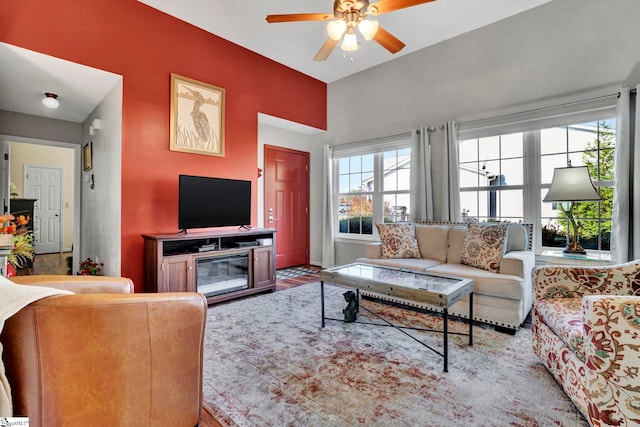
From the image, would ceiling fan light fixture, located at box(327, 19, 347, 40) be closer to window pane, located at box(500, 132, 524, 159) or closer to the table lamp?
the table lamp

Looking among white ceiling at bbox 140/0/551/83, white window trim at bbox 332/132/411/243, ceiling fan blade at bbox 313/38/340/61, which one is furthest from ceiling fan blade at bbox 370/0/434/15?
white window trim at bbox 332/132/411/243

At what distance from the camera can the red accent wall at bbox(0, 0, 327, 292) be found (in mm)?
2732

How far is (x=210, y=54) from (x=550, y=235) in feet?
14.8

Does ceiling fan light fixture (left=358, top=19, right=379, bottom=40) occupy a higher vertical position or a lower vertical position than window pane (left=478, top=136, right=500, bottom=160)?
higher

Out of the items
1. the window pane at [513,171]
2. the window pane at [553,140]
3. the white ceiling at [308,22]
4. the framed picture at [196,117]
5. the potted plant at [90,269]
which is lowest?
the potted plant at [90,269]

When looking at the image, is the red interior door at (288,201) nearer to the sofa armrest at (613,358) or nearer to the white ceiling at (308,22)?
the white ceiling at (308,22)

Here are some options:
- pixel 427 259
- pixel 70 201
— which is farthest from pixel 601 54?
pixel 70 201

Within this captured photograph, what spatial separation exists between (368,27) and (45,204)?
7.97 metres

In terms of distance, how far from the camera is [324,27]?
11.9 feet

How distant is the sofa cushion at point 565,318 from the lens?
1511mm

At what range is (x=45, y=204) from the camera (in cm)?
679

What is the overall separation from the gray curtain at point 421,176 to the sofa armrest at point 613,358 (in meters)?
2.75

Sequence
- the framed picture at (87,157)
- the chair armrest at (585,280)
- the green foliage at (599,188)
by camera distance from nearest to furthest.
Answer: the chair armrest at (585,280) → the green foliage at (599,188) → the framed picture at (87,157)

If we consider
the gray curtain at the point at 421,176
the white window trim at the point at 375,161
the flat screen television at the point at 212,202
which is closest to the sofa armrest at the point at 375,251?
the gray curtain at the point at 421,176
